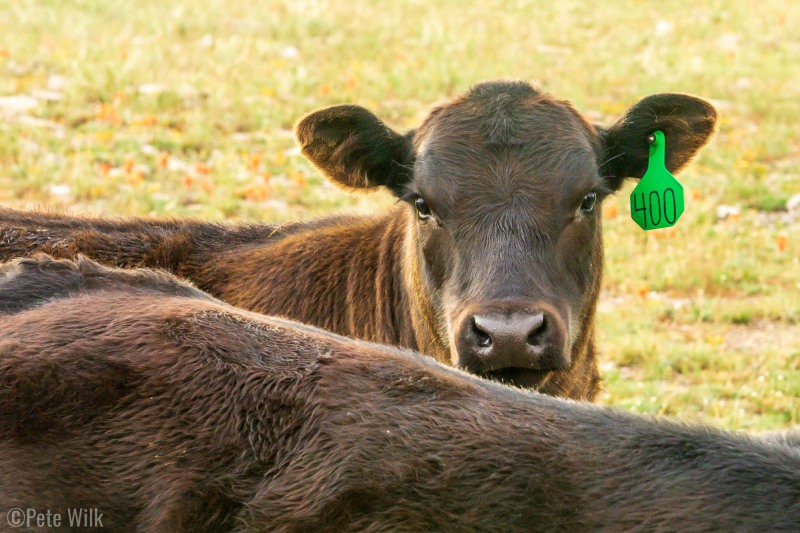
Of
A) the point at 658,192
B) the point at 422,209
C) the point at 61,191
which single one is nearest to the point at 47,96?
the point at 61,191

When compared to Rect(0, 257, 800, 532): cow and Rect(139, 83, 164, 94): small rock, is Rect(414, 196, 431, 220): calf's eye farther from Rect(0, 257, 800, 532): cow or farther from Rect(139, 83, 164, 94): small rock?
Rect(139, 83, 164, 94): small rock

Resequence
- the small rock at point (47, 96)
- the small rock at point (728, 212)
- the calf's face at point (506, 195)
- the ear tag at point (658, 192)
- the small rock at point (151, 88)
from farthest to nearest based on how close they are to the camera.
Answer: the small rock at point (151, 88), the small rock at point (47, 96), the small rock at point (728, 212), the ear tag at point (658, 192), the calf's face at point (506, 195)

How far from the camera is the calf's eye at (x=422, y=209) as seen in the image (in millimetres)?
6293

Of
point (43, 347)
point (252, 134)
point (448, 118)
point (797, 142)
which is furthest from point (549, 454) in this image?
point (797, 142)

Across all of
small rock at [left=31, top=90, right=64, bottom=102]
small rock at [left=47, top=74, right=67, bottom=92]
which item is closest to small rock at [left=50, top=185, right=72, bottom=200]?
small rock at [left=31, top=90, right=64, bottom=102]

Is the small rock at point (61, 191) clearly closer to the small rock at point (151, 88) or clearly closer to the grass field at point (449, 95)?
the grass field at point (449, 95)

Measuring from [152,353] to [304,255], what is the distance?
3618 mm

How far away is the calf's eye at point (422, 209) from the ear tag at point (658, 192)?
4.17 feet

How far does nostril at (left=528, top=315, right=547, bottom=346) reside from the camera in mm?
5391

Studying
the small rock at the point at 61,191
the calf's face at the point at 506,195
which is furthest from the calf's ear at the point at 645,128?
the small rock at the point at 61,191

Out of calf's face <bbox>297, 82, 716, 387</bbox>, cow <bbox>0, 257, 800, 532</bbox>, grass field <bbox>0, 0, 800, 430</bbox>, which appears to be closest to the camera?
cow <bbox>0, 257, 800, 532</bbox>

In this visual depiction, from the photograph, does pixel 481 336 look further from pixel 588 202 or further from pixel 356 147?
pixel 356 147

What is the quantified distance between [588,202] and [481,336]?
1209mm

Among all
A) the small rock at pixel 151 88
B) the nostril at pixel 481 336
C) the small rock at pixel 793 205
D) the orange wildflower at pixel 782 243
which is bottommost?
the orange wildflower at pixel 782 243
